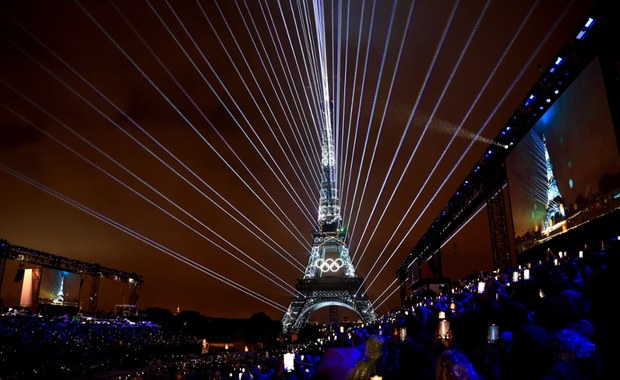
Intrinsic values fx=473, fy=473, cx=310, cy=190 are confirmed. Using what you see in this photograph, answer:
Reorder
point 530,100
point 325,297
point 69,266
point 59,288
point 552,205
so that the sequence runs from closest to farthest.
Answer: point 552,205, point 530,100, point 69,266, point 59,288, point 325,297

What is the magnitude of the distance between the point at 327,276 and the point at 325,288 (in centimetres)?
491

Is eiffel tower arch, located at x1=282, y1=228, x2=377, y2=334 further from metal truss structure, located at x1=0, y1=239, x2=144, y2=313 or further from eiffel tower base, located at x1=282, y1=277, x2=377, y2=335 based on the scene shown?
→ metal truss structure, located at x1=0, y1=239, x2=144, y2=313

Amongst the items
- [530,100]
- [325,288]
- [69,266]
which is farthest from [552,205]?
[325,288]

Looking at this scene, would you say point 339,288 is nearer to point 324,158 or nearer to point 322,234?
point 322,234

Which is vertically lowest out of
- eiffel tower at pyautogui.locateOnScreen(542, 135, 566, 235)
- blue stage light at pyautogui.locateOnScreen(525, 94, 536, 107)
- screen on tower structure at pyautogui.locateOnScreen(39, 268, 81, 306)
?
screen on tower structure at pyautogui.locateOnScreen(39, 268, 81, 306)

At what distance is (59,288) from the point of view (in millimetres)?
35625

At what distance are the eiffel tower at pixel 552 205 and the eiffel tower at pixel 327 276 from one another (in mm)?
46686

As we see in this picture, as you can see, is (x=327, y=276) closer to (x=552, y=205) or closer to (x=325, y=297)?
(x=325, y=297)

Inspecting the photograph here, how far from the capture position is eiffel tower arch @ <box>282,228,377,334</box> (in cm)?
6431

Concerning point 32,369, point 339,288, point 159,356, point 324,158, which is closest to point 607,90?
point 32,369

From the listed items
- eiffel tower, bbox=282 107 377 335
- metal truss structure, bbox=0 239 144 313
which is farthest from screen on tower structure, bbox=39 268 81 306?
eiffel tower, bbox=282 107 377 335

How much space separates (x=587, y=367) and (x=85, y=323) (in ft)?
103

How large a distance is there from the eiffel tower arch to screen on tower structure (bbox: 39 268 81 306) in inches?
1204

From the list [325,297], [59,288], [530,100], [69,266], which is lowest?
[59,288]
